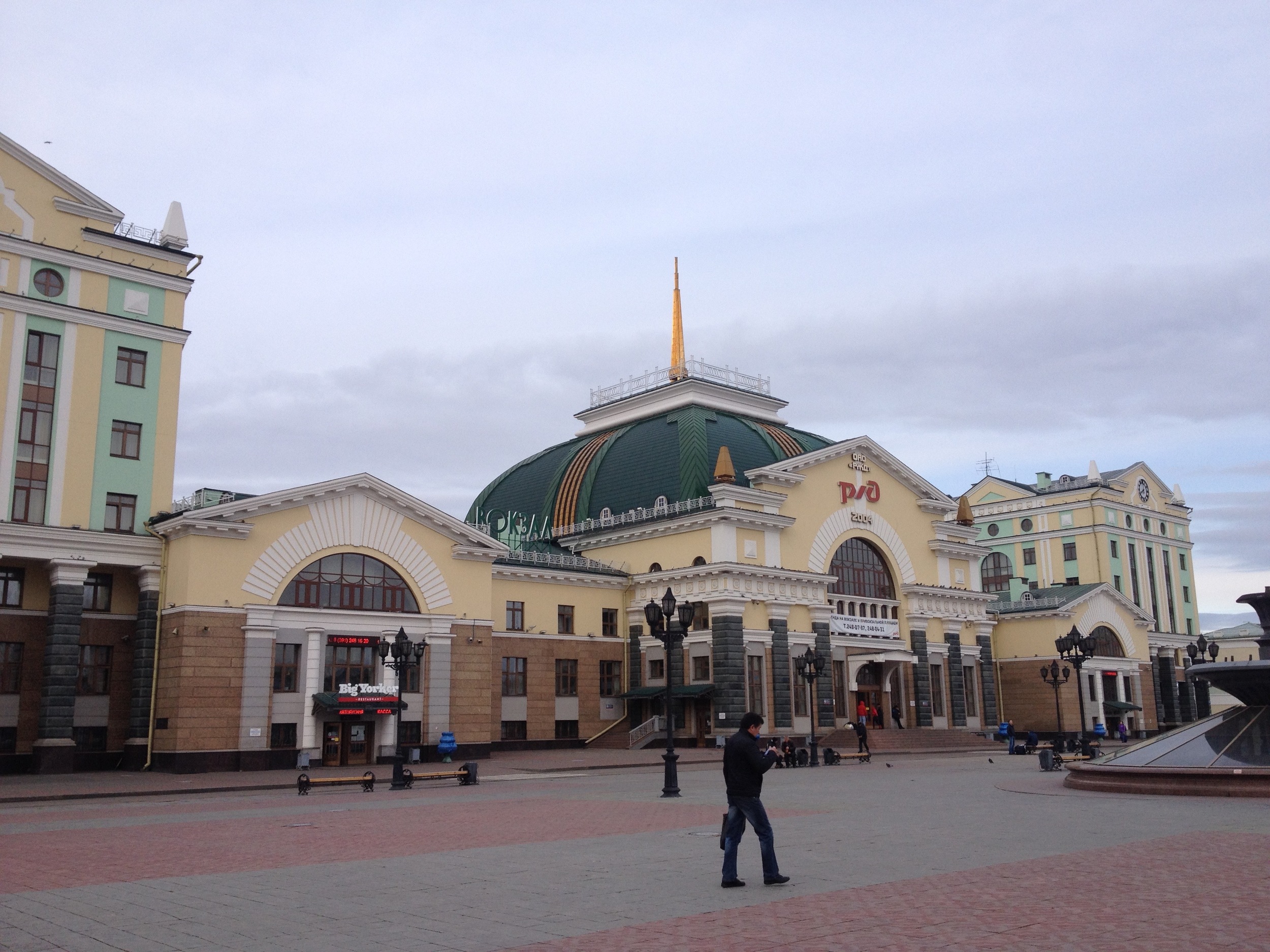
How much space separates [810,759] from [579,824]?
24089 mm

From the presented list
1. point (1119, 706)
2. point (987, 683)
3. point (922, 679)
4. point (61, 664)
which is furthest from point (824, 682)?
point (61, 664)

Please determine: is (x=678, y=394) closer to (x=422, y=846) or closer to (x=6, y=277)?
(x=6, y=277)

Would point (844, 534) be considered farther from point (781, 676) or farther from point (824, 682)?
point (781, 676)

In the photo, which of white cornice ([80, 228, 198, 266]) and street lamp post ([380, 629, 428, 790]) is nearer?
street lamp post ([380, 629, 428, 790])

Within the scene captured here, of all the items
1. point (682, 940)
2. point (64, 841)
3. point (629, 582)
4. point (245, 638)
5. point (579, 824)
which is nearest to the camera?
point (682, 940)

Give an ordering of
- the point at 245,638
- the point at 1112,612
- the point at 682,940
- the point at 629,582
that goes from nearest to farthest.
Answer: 1. the point at 682,940
2. the point at 245,638
3. the point at 629,582
4. the point at 1112,612

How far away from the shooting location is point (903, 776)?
107ft

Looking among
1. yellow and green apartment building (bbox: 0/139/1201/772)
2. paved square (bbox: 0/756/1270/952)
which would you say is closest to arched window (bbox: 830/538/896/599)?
yellow and green apartment building (bbox: 0/139/1201/772)

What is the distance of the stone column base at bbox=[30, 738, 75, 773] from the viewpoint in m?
37.8

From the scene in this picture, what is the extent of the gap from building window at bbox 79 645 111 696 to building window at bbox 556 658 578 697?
66.4 feet

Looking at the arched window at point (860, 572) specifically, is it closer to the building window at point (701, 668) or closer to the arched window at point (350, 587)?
the building window at point (701, 668)

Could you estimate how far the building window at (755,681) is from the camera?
174 ft

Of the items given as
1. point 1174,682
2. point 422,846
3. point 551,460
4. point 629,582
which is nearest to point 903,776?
point 422,846

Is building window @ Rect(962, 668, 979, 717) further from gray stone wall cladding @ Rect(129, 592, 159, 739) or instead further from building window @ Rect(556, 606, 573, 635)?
gray stone wall cladding @ Rect(129, 592, 159, 739)
